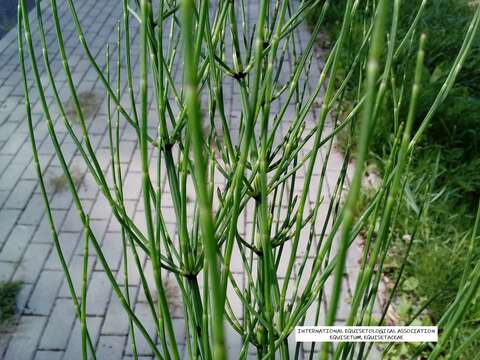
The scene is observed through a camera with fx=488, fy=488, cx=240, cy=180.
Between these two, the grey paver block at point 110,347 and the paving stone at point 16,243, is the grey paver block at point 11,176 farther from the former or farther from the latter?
the grey paver block at point 110,347

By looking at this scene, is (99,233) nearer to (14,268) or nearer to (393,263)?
(14,268)

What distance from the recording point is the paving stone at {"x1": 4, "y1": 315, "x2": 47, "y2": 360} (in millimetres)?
2572

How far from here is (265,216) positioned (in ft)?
2.98

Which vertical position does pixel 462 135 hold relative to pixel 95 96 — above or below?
below

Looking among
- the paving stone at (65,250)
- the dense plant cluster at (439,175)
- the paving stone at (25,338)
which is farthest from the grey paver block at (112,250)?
the dense plant cluster at (439,175)

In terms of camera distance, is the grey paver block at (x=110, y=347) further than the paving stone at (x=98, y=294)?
No

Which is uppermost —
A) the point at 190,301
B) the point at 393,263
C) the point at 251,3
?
the point at 251,3

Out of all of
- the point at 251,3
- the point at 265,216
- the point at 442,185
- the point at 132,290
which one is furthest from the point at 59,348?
the point at 251,3

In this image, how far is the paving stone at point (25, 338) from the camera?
257 centimetres

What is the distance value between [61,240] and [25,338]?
75 cm

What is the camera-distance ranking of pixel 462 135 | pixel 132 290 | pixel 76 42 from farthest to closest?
pixel 76 42 < pixel 462 135 < pixel 132 290

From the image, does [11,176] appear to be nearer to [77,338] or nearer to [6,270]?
[6,270]

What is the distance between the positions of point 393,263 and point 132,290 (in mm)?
1568

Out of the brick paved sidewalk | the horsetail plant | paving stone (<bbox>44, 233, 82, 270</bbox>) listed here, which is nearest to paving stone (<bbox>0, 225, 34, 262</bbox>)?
the brick paved sidewalk
